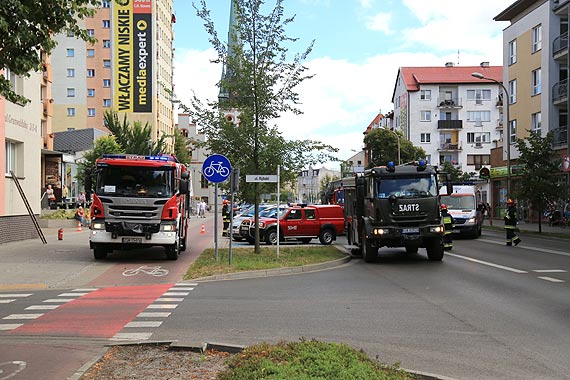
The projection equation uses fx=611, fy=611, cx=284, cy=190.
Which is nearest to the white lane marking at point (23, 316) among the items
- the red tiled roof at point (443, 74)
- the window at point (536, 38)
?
the window at point (536, 38)

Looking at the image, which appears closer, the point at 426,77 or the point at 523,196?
the point at 523,196

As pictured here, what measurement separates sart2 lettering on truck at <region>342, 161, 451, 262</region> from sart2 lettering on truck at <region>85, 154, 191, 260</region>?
5.73 metres

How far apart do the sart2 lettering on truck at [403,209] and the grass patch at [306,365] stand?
12143 mm

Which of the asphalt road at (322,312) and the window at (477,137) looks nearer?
the asphalt road at (322,312)

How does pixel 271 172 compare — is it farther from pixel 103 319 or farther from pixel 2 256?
pixel 103 319

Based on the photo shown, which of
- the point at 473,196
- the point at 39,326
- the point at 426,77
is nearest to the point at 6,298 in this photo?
the point at 39,326

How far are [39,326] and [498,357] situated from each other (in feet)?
20.4

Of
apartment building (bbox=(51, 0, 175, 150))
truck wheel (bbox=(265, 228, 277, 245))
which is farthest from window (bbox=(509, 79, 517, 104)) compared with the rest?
apartment building (bbox=(51, 0, 175, 150))

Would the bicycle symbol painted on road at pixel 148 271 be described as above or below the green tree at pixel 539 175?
below

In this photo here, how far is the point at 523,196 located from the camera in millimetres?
30844

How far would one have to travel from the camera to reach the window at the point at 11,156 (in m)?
24.2

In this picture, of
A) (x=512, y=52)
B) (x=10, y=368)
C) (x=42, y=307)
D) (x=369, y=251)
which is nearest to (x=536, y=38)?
(x=512, y=52)

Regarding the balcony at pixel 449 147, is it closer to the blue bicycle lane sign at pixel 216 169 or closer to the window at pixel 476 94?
the window at pixel 476 94

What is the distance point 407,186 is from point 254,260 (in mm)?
4926
